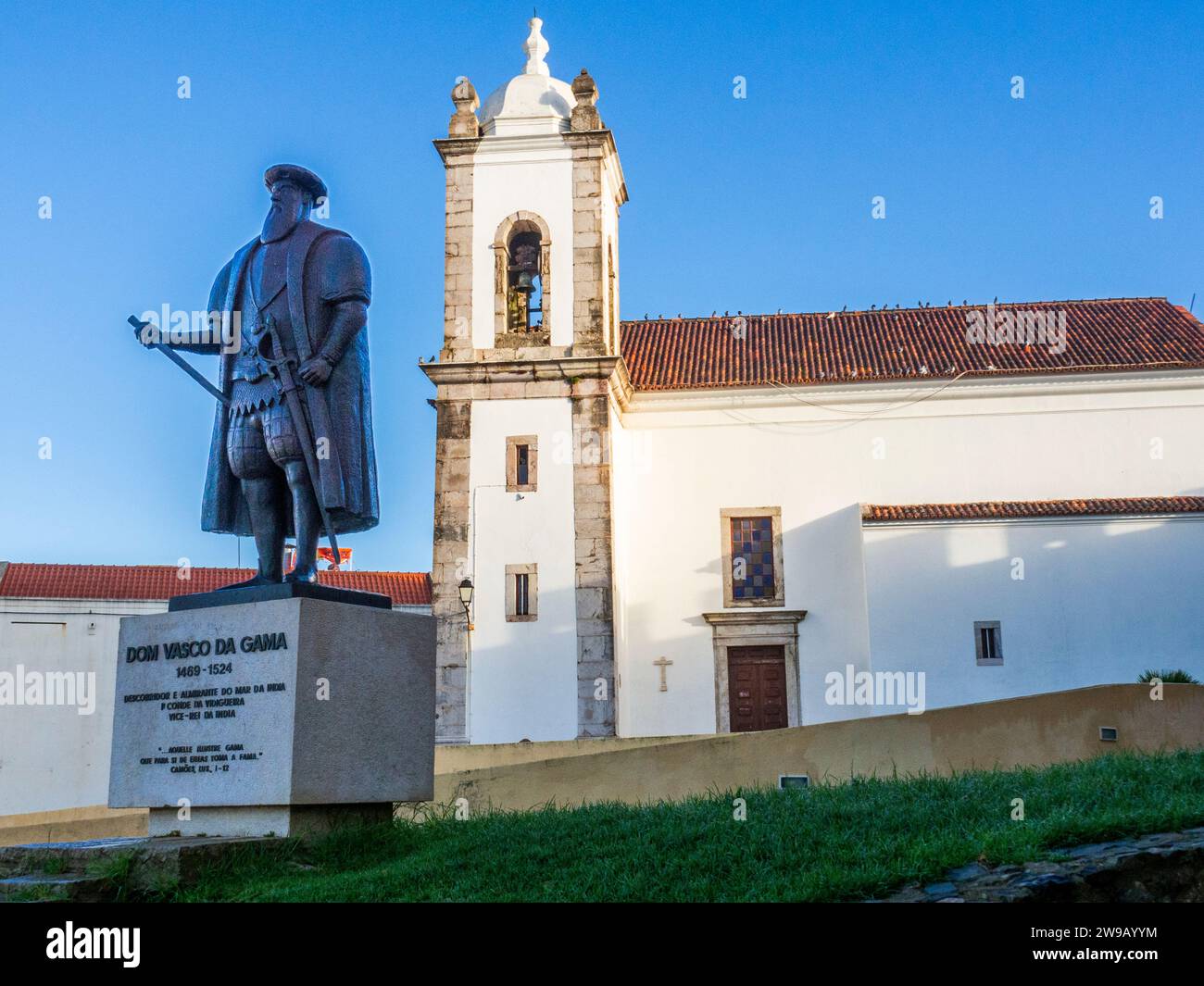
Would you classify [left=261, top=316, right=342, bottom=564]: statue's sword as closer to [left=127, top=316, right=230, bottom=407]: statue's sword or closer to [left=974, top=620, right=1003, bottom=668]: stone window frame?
[left=127, top=316, right=230, bottom=407]: statue's sword

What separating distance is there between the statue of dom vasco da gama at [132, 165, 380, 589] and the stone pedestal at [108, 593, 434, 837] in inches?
21.4

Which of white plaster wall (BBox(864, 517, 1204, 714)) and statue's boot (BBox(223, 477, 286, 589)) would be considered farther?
white plaster wall (BBox(864, 517, 1204, 714))

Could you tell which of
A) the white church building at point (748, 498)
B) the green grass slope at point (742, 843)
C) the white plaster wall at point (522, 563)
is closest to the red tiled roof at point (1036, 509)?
the white church building at point (748, 498)

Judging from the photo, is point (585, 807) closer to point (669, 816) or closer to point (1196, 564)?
point (669, 816)

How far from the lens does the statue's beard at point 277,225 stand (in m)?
7.83

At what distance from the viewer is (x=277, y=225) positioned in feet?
25.8

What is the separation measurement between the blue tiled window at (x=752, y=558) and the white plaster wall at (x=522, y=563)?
3498 mm

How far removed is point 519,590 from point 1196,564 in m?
11.4

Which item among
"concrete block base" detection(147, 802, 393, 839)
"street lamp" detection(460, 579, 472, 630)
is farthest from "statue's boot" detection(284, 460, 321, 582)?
"street lamp" detection(460, 579, 472, 630)

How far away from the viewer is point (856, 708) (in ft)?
71.3

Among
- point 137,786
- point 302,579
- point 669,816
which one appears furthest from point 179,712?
point 669,816

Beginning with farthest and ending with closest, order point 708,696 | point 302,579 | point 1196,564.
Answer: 1. point 708,696
2. point 1196,564
3. point 302,579

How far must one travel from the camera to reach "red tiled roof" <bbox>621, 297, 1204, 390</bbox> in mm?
24234

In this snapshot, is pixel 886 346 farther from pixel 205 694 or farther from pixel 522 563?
pixel 205 694
